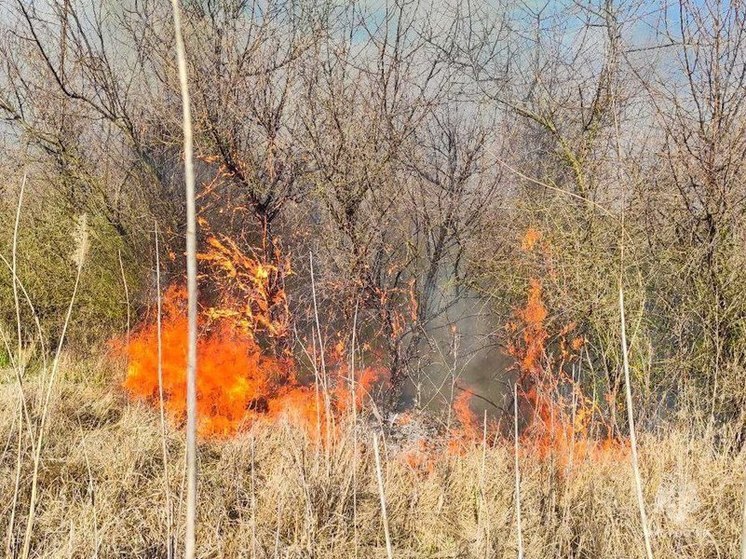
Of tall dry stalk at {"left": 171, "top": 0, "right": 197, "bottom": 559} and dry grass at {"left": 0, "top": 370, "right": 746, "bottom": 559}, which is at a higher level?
tall dry stalk at {"left": 171, "top": 0, "right": 197, "bottom": 559}

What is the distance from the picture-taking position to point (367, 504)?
3.31m

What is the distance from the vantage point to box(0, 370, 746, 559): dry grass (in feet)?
9.09

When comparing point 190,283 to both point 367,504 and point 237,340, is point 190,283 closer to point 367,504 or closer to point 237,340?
point 367,504

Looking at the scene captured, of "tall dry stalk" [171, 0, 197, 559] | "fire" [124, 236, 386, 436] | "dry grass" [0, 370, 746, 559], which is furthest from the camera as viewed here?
"fire" [124, 236, 386, 436]

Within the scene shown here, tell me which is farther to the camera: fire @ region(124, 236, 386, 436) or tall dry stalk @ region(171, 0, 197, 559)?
fire @ region(124, 236, 386, 436)

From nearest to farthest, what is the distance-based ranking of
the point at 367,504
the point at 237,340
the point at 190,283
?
the point at 190,283, the point at 367,504, the point at 237,340

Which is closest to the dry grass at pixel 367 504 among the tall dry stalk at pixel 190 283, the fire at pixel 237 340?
the tall dry stalk at pixel 190 283

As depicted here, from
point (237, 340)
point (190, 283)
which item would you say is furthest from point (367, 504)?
point (237, 340)

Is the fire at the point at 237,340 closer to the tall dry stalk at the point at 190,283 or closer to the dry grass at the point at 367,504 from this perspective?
the dry grass at the point at 367,504

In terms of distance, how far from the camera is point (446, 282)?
934 cm

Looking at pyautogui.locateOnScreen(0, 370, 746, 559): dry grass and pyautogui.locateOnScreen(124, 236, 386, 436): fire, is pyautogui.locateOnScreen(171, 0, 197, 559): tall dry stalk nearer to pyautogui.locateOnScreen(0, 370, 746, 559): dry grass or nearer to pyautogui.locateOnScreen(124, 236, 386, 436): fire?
pyautogui.locateOnScreen(0, 370, 746, 559): dry grass

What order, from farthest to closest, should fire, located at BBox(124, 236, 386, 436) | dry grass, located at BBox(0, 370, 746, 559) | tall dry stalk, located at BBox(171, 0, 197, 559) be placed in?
fire, located at BBox(124, 236, 386, 436) < dry grass, located at BBox(0, 370, 746, 559) < tall dry stalk, located at BBox(171, 0, 197, 559)

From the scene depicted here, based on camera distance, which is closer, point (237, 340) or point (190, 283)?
point (190, 283)

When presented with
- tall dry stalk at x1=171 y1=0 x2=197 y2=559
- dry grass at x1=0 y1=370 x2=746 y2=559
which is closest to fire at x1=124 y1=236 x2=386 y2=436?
dry grass at x1=0 y1=370 x2=746 y2=559
